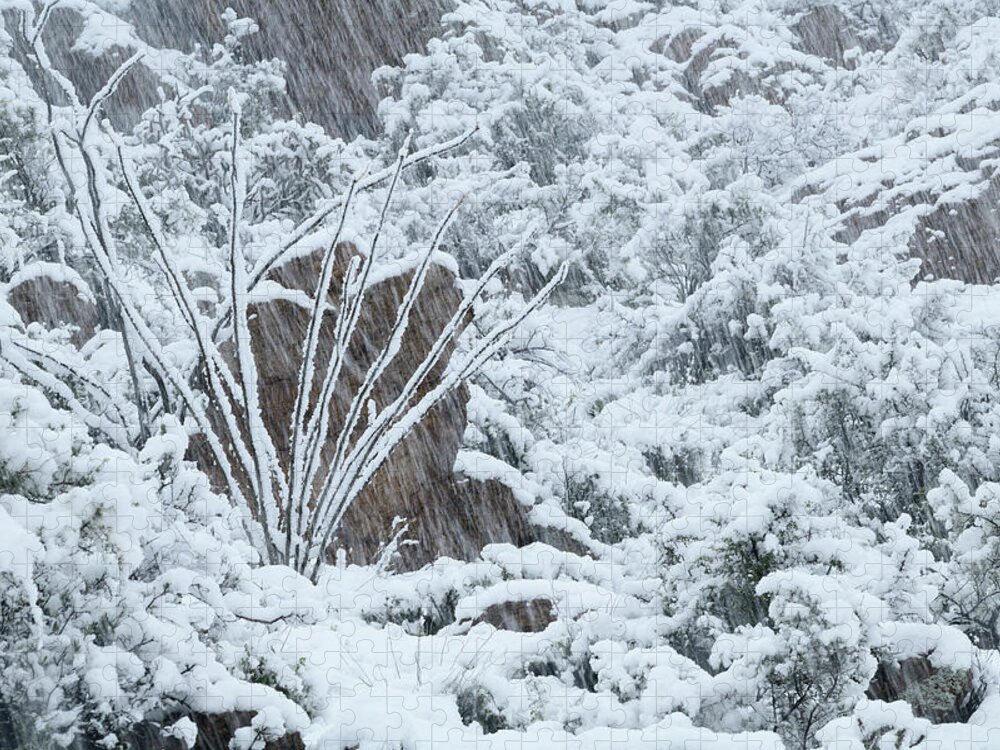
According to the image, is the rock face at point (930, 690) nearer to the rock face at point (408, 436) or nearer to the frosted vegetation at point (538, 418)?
the frosted vegetation at point (538, 418)

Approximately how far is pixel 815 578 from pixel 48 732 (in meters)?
1.80

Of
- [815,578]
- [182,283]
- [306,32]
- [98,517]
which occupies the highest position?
[306,32]

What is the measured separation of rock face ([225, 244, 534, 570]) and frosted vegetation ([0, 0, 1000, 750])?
79 mm

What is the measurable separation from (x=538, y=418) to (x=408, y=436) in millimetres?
1514

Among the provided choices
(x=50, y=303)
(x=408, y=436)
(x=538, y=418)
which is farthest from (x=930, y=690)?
(x=50, y=303)

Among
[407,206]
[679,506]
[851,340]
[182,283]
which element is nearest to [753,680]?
[679,506]

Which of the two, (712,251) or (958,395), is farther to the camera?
(712,251)

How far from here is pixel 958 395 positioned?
5137 mm

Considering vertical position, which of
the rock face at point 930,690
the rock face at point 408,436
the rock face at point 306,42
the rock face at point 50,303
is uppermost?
the rock face at point 306,42

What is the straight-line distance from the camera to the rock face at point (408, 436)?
5094 mm

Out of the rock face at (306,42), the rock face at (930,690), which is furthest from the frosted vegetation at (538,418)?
the rock face at (306,42)

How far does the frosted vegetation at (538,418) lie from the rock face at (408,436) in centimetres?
8

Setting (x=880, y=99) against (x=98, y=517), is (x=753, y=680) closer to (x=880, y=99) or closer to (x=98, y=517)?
(x=98, y=517)

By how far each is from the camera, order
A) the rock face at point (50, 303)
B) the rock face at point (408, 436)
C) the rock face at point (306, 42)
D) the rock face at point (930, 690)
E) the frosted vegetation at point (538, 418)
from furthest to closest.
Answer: the rock face at point (306, 42) → the rock face at point (50, 303) → the rock face at point (408, 436) → the rock face at point (930, 690) → the frosted vegetation at point (538, 418)
